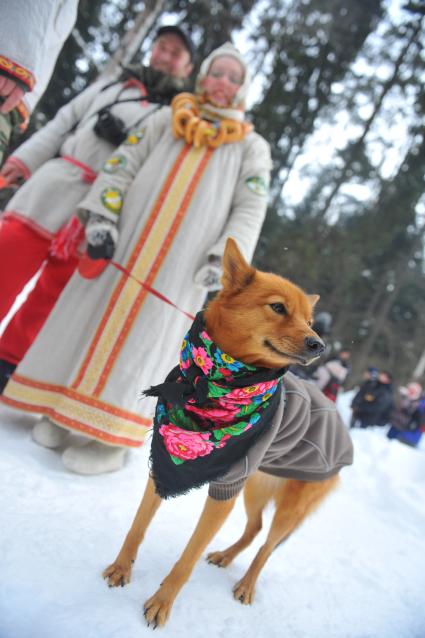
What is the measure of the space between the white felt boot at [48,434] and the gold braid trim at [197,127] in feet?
6.21

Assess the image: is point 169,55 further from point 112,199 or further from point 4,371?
point 4,371

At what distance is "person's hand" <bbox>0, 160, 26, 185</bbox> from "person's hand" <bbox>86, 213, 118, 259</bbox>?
82 centimetres

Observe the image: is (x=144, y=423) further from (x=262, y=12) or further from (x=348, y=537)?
(x=262, y=12)

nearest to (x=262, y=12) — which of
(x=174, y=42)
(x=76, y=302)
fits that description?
(x=174, y=42)

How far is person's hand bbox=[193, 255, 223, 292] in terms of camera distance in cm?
239

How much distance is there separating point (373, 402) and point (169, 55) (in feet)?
27.3

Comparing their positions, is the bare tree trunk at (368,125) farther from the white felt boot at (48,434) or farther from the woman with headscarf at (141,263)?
the white felt boot at (48,434)

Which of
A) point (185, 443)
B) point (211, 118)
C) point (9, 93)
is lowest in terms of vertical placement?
point (185, 443)

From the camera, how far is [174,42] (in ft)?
9.56

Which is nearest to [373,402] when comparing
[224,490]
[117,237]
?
[117,237]

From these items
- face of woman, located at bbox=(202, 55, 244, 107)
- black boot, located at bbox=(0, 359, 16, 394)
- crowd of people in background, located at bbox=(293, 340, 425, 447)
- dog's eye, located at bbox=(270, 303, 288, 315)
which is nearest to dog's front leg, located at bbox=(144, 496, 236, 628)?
dog's eye, located at bbox=(270, 303, 288, 315)

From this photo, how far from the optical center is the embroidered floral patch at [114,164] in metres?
2.56

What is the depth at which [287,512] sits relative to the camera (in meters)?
2.01

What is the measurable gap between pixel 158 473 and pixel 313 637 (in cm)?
98
